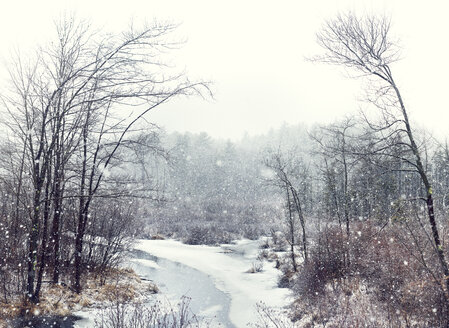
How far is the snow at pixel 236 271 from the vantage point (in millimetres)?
11105

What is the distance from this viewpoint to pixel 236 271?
16828 millimetres

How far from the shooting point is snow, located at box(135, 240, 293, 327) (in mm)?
11105

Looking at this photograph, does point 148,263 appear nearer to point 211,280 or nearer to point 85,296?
point 211,280

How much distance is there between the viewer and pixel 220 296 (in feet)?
41.2

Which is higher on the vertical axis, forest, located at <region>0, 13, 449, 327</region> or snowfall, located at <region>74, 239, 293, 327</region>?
forest, located at <region>0, 13, 449, 327</region>

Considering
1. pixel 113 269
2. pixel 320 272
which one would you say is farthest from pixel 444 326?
pixel 113 269

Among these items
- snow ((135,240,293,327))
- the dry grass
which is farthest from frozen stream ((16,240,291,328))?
the dry grass

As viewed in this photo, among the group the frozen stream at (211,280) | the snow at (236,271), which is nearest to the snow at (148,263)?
the frozen stream at (211,280)

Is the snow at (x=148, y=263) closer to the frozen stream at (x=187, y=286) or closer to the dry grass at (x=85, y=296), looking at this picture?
the frozen stream at (x=187, y=286)

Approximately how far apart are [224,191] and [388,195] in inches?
1484

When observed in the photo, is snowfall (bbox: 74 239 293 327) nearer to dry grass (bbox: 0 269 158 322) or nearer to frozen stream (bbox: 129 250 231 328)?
frozen stream (bbox: 129 250 231 328)

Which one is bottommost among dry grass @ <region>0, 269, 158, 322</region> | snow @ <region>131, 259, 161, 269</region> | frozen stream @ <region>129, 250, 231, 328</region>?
frozen stream @ <region>129, 250, 231, 328</region>

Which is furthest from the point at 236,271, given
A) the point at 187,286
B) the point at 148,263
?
the point at 148,263

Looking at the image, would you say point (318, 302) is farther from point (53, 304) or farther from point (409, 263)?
point (53, 304)
